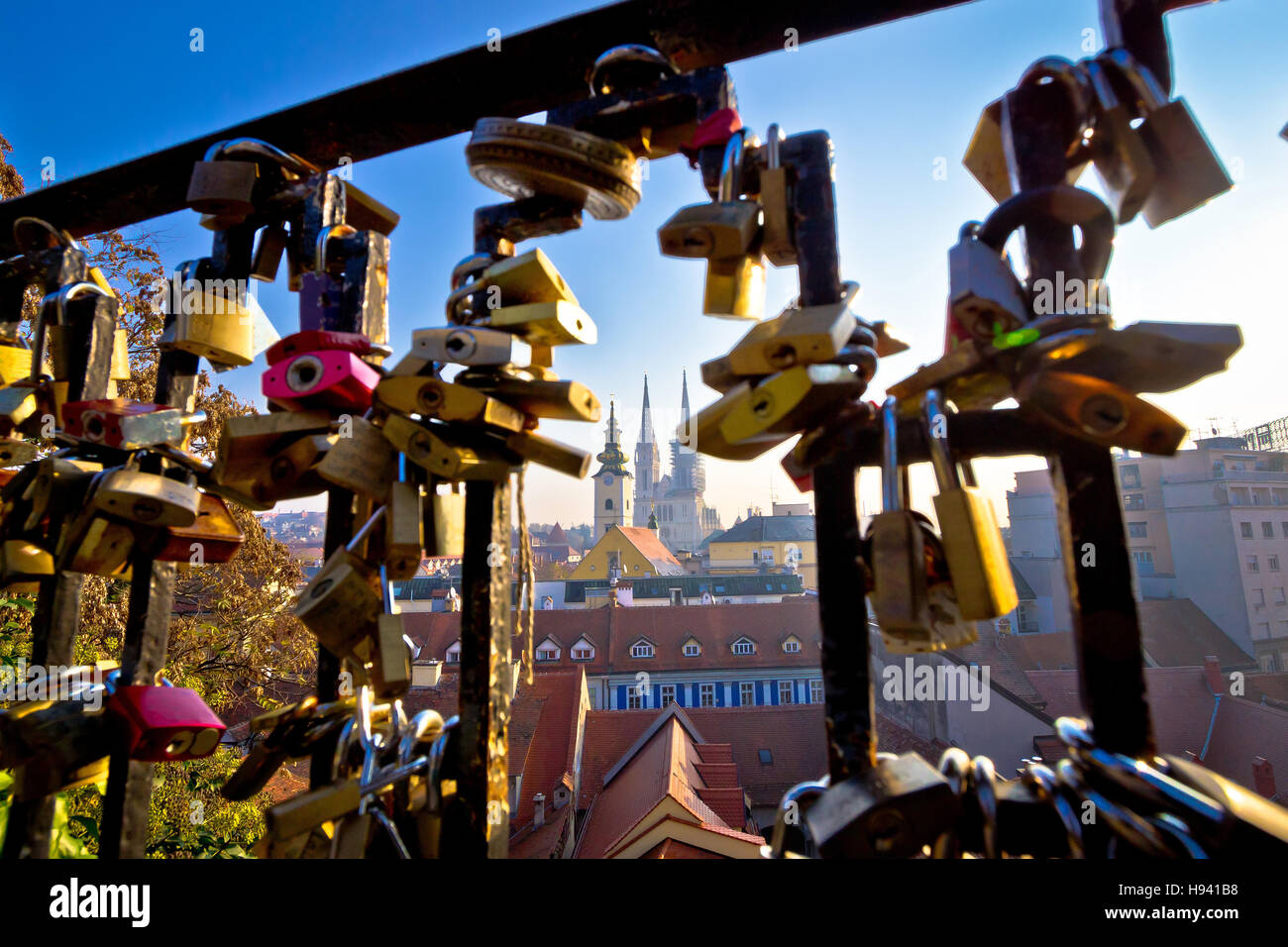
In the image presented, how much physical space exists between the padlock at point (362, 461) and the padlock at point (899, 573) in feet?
2.22

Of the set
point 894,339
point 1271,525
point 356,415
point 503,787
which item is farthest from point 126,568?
point 1271,525

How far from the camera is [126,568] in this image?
1.31 meters

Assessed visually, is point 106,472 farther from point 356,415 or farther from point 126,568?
point 356,415

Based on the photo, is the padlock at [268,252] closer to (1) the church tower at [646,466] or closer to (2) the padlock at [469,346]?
(2) the padlock at [469,346]

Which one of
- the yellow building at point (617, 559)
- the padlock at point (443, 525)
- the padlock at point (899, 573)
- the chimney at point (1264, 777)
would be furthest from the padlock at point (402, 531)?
the yellow building at point (617, 559)

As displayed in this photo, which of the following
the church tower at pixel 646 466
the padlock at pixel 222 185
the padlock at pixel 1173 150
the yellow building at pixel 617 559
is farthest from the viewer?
the church tower at pixel 646 466

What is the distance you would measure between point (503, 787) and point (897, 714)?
24.1 metres

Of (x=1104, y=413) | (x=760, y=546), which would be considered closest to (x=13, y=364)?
(x=1104, y=413)

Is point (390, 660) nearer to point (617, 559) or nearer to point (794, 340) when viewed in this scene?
point (794, 340)

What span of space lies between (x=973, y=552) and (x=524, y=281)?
0.70m

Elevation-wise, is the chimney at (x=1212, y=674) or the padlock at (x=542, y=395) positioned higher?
the padlock at (x=542, y=395)

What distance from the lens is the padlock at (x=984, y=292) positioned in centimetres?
65

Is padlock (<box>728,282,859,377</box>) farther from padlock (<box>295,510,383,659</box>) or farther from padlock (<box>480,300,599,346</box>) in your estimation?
padlock (<box>295,510,383,659</box>)

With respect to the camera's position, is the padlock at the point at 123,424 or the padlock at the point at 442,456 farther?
the padlock at the point at 123,424
